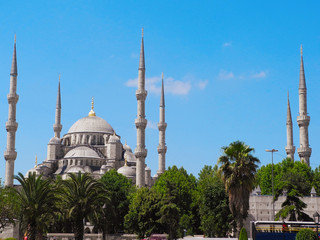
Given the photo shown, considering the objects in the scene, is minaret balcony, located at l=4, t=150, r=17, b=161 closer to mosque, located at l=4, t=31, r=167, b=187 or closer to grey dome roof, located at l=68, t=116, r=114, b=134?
mosque, located at l=4, t=31, r=167, b=187

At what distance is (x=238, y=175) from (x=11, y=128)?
4542cm

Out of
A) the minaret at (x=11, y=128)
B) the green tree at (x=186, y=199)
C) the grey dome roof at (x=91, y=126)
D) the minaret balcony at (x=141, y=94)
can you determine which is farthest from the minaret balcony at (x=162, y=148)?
the grey dome roof at (x=91, y=126)

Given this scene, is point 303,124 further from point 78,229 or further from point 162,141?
point 78,229

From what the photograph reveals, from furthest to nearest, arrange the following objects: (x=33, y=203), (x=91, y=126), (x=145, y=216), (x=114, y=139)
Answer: (x=91, y=126) → (x=114, y=139) → (x=145, y=216) → (x=33, y=203)

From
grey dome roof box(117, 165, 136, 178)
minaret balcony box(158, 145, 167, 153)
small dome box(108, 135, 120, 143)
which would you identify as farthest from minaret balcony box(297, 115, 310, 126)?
small dome box(108, 135, 120, 143)

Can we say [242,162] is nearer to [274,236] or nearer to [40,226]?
[274,236]

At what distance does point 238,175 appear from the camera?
34.3 meters

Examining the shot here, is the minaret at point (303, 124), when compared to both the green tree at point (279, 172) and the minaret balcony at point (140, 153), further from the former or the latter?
A: the minaret balcony at point (140, 153)

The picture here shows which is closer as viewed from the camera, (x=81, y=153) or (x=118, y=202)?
(x=118, y=202)

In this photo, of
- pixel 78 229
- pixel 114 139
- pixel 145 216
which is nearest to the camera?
pixel 78 229

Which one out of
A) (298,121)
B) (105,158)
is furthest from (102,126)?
(298,121)

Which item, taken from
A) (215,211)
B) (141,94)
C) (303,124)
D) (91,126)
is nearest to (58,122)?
(91,126)

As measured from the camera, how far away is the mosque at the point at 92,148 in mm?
70062

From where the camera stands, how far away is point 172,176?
6669cm
